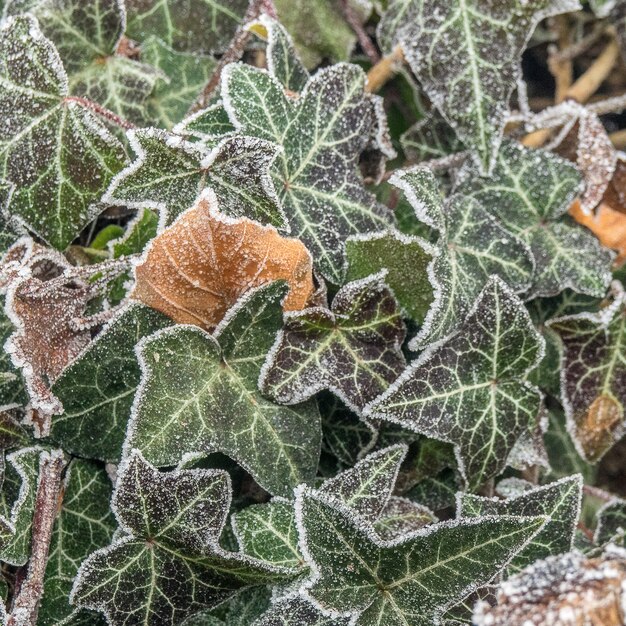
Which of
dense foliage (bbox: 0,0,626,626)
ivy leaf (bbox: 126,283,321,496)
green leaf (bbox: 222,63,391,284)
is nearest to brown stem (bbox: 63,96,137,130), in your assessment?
dense foliage (bbox: 0,0,626,626)

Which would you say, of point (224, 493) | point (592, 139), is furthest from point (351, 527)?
point (592, 139)

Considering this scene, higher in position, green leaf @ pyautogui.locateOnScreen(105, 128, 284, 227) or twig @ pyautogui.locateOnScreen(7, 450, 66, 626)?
green leaf @ pyautogui.locateOnScreen(105, 128, 284, 227)

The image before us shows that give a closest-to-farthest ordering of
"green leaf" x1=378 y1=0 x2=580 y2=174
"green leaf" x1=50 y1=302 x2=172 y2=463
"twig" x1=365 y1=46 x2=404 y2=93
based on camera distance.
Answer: "green leaf" x1=50 y1=302 x2=172 y2=463
"green leaf" x1=378 y1=0 x2=580 y2=174
"twig" x1=365 y1=46 x2=404 y2=93

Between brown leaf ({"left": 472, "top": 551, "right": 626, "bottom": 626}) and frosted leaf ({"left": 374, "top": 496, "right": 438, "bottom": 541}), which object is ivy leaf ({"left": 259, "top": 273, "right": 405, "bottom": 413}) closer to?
frosted leaf ({"left": 374, "top": 496, "right": 438, "bottom": 541})

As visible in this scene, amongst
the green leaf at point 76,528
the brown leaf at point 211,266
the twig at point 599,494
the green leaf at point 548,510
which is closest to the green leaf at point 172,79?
the brown leaf at point 211,266

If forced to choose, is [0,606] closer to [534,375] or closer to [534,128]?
[534,375]

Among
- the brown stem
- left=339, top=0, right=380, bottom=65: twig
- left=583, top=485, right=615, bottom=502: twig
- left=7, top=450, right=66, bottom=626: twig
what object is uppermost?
the brown stem
